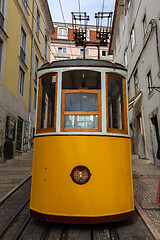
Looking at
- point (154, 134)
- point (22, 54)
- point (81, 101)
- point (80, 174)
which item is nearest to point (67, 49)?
point (22, 54)

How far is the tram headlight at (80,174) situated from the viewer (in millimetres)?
3175

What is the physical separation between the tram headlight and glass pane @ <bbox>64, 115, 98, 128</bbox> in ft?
2.33

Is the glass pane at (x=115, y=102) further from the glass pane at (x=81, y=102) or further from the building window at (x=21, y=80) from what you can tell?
the building window at (x=21, y=80)

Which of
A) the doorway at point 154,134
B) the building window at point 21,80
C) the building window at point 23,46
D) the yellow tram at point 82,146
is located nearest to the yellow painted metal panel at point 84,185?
the yellow tram at point 82,146

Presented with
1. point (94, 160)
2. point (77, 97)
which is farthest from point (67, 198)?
point (77, 97)

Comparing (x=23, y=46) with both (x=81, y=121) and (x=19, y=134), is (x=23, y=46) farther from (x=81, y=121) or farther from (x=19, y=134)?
(x=81, y=121)

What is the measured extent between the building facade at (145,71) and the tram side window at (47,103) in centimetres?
585

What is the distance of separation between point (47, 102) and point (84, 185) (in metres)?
1.69

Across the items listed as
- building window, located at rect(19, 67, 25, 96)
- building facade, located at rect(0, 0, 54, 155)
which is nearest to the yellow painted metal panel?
building facade, located at rect(0, 0, 54, 155)

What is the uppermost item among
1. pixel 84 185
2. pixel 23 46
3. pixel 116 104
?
pixel 23 46

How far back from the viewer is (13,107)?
40.2 feet

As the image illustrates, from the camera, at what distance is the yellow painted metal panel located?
3.14m

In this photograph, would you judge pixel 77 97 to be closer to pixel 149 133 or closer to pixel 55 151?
pixel 55 151

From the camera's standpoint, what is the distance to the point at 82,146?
327 centimetres
